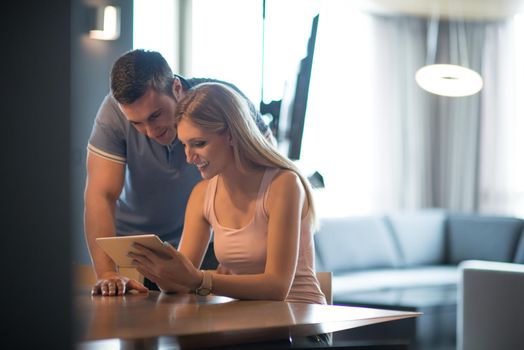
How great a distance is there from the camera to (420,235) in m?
6.87

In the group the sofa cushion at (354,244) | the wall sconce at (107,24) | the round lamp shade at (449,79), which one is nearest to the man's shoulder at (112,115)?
the wall sconce at (107,24)

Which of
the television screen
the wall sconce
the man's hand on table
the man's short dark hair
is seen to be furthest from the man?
the wall sconce

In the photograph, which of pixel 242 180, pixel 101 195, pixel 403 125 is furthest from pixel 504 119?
pixel 242 180

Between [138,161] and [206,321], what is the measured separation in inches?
46.1

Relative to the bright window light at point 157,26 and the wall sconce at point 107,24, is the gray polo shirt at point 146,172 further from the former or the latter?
the bright window light at point 157,26

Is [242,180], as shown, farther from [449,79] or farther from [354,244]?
[354,244]

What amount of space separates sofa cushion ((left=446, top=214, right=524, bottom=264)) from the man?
4.48 metres

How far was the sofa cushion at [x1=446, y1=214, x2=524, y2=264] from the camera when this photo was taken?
21.8 ft

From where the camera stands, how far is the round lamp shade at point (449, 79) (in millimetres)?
5715

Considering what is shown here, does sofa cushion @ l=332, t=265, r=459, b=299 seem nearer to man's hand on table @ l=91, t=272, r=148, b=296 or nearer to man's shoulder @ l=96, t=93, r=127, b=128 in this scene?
man's shoulder @ l=96, t=93, r=127, b=128

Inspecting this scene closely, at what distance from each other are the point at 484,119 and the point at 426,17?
1.08 meters

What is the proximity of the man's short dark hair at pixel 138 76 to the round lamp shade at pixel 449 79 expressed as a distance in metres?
3.64

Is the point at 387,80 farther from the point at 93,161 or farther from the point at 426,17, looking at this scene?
the point at 93,161

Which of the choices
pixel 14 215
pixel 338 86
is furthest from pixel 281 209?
pixel 338 86
